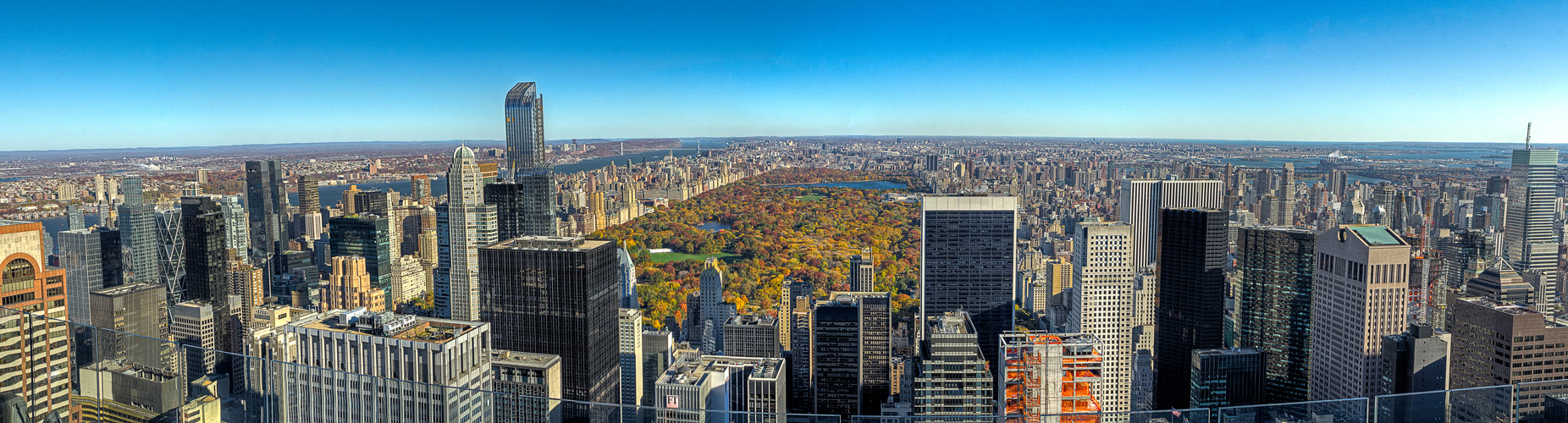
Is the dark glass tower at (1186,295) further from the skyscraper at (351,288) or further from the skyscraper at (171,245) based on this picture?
the skyscraper at (171,245)

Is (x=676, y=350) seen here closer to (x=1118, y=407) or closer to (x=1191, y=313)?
(x=1118, y=407)

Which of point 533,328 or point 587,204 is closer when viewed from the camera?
point 533,328

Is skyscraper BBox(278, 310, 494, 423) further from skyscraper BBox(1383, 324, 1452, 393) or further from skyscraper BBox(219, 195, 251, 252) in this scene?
skyscraper BBox(219, 195, 251, 252)

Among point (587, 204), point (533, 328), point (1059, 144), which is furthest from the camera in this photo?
point (587, 204)

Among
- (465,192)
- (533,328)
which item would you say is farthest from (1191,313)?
(465,192)

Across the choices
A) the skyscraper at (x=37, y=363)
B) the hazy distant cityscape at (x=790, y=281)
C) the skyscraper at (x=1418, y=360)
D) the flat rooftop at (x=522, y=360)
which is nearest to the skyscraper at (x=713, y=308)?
the hazy distant cityscape at (x=790, y=281)

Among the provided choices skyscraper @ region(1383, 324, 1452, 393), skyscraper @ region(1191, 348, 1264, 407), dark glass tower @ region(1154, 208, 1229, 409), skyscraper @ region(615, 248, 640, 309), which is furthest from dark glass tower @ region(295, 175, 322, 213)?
skyscraper @ region(1383, 324, 1452, 393)
